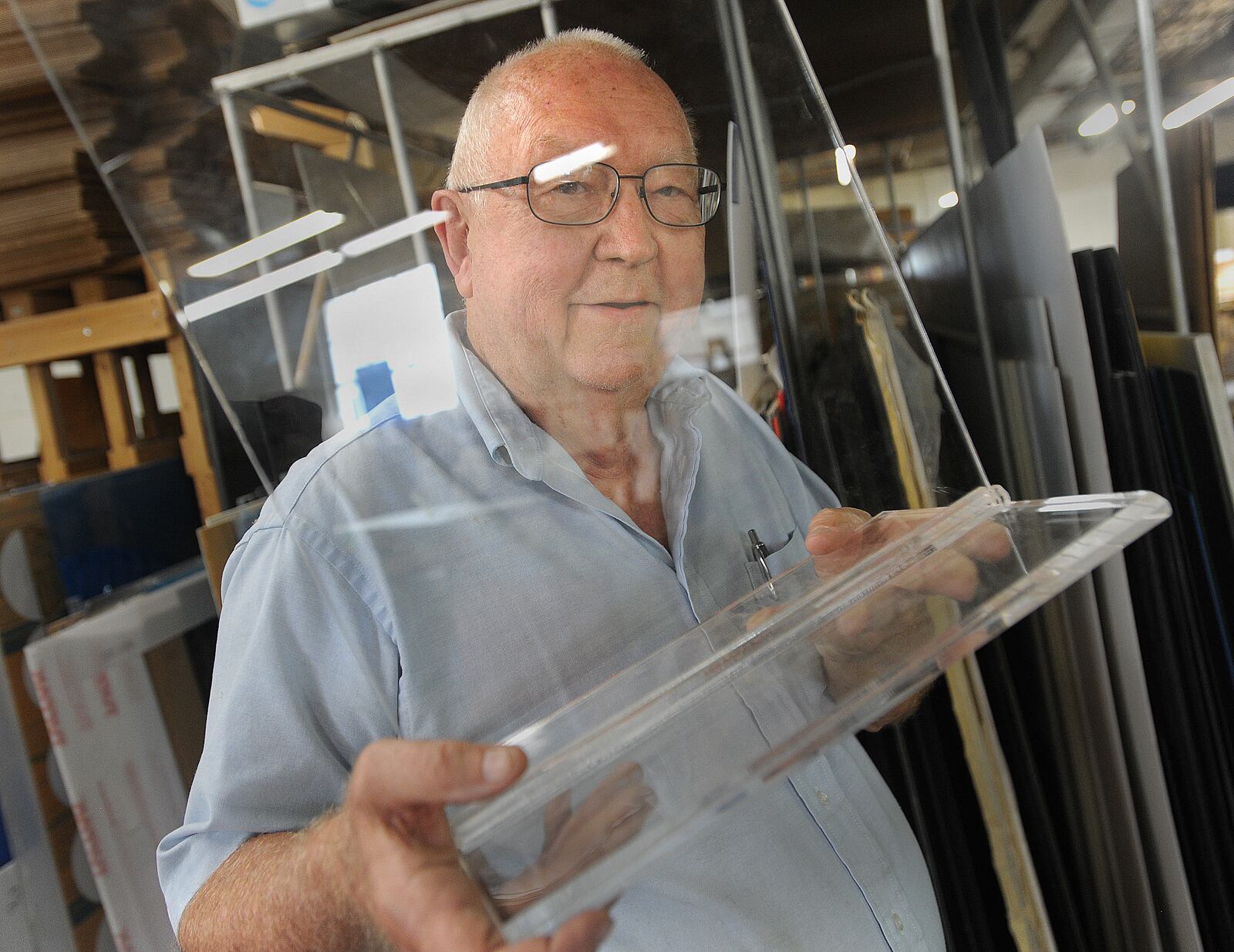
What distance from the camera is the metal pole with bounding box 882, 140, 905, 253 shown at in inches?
42.1

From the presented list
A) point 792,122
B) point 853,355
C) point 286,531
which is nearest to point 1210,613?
point 853,355

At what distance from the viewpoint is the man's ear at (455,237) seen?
0.48 metres

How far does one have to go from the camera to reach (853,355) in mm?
647

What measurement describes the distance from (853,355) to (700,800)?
40 centimetres

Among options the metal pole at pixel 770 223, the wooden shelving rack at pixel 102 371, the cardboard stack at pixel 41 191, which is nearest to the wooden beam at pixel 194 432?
the wooden shelving rack at pixel 102 371

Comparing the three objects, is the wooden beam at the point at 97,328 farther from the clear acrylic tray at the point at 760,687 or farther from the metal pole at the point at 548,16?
the clear acrylic tray at the point at 760,687

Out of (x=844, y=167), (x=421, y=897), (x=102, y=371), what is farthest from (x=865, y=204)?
(x=102, y=371)

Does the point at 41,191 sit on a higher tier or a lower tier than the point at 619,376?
higher

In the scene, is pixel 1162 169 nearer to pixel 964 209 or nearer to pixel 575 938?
pixel 964 209

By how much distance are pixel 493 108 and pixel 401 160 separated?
69 mm

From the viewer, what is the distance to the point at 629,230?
48 centimetres

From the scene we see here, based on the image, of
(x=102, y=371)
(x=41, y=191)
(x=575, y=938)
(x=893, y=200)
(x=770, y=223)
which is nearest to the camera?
(x=575, y=938)

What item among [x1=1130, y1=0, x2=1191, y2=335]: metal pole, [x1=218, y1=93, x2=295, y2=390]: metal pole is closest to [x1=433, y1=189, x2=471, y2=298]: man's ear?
[x1=218, y1=93, x2=295, y2=390]: metal pole

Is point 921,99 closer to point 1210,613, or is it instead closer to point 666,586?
point 1210,613
